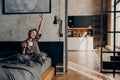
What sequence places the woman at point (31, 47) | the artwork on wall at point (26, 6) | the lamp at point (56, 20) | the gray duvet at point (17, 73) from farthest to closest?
the artwork on wall at point (26, 6) < the lamp at point (56, 20) < the woman at point (31, 47) < the gray duvet at point (17, 73)

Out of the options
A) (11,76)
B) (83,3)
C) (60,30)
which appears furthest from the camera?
(83,3)

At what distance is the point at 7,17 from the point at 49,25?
1.14m

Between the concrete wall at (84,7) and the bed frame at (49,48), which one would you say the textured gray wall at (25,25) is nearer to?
the bed frame at (49,48)

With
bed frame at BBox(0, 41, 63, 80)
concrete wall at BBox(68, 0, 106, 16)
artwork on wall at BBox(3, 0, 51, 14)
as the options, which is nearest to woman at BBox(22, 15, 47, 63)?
bed frame at BBox(0, 41, 63, 80)

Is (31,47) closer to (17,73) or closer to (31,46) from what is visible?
(31,46)

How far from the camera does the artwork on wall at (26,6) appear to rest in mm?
6023

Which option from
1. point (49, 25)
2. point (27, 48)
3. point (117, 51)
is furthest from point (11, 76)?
point (117, 51)

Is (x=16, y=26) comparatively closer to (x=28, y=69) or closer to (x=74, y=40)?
(x=28, y=69)

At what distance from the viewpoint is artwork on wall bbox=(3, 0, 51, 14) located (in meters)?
6.02

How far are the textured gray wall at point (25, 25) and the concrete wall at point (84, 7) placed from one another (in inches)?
248

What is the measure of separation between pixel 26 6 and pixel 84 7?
6.55m

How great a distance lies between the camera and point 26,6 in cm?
605

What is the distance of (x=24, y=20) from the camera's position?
6.09m

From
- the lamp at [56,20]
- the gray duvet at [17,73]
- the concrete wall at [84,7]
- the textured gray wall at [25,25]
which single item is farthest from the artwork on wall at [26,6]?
the concrete wall at [84,7]
